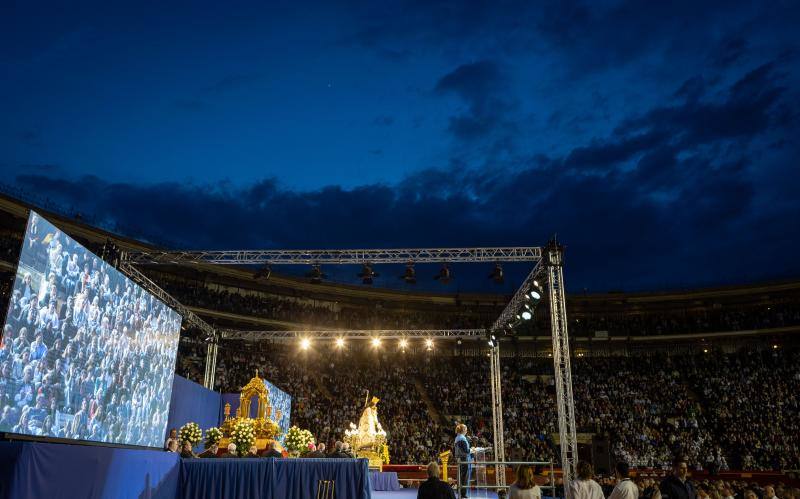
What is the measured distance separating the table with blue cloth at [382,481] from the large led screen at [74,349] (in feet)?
28.0

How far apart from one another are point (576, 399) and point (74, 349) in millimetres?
29951

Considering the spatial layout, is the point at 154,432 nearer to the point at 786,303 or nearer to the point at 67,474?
the point at 67,474

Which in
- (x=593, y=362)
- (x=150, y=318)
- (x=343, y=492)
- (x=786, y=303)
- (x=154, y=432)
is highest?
(x=786, y=303)

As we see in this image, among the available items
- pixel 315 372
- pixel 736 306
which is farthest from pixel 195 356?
pixel 736 306

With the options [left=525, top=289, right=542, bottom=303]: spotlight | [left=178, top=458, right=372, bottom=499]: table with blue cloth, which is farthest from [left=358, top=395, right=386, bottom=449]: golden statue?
[left=178, top=458, right=372, bottom=499]: table with blue cloth

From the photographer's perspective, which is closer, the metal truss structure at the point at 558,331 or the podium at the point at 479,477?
the podium at the point at 479,477

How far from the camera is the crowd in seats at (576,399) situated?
29.5 m

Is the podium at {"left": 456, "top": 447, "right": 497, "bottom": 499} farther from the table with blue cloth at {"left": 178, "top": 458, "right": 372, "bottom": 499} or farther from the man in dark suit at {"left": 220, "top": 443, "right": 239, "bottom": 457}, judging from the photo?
the man in dark suit at {"left": 220, "top": 443, "right": 239, "bottom": 457}

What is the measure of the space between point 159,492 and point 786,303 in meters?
38.9

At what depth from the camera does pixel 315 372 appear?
36.1 meters

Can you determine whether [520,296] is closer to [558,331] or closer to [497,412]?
[558,331]

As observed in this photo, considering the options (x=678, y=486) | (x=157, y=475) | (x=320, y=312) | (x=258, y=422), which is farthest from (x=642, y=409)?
(x=157, y=475)

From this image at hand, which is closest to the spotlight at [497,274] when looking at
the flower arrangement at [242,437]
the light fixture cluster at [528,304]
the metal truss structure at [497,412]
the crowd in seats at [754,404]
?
the light fixture cluster at [528,304]

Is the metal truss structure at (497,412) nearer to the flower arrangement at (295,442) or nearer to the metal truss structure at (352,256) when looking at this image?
the metal truss structure at (352,256)
